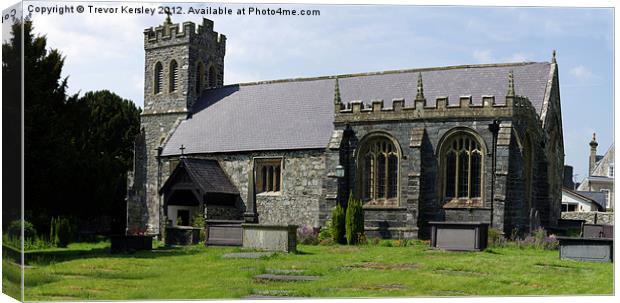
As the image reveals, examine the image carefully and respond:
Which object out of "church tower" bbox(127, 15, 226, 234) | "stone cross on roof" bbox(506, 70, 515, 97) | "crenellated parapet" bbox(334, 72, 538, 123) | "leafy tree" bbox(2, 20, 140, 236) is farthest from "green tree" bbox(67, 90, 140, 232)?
"stone cross on roof" bbox(506, 70, 515, 97)

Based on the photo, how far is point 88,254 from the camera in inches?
941

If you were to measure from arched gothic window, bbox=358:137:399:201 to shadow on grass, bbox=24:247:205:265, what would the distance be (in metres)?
8.47

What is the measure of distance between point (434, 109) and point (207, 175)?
9836 mm

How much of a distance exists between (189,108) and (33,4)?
23.0 m

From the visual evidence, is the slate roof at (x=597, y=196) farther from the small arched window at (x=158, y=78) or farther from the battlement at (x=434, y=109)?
the small arched window at (x=158, y=78)

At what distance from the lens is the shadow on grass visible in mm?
19297

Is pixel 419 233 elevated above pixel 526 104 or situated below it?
below

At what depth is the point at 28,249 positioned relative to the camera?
63.2 feet

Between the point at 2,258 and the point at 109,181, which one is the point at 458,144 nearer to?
the point at 109,181

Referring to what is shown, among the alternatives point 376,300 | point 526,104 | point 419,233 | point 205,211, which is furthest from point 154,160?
point 376,300

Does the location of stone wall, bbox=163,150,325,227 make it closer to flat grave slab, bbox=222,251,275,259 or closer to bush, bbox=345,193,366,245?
bush, bbox=345,193,366,245

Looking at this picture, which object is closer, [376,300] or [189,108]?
[376,300]

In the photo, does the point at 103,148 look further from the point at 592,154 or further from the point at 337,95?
the point at 592,154

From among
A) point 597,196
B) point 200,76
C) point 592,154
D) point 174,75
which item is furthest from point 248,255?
point 597,196
